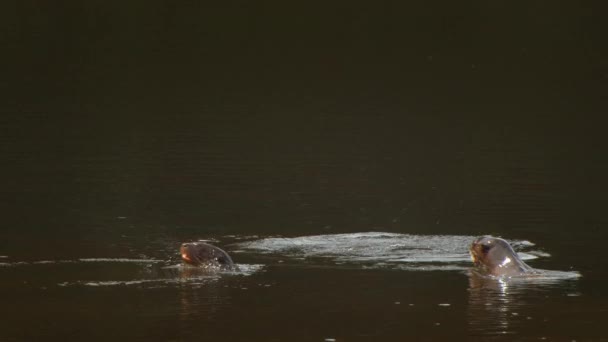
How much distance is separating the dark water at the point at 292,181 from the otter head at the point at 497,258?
0.20 m

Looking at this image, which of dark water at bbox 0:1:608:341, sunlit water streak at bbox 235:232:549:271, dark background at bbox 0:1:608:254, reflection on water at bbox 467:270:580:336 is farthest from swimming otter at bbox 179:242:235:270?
reflection on water at bbox 467:270:580:336

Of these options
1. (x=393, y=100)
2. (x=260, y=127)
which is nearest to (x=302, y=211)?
(x=260, y=127)

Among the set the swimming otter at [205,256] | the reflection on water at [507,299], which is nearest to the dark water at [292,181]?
the reflection on water at [507,299]

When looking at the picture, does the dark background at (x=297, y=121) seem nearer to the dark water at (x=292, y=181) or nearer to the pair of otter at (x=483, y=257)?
the dark water at (x=292, y=181)

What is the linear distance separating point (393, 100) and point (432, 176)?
927cm

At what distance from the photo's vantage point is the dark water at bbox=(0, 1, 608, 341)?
35.4 feet

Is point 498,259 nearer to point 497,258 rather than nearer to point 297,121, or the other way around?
point 497,258

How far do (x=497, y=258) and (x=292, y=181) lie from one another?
5728mm

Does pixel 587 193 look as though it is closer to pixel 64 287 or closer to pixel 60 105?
pixel 64 287

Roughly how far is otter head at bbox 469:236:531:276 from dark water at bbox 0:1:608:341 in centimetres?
20

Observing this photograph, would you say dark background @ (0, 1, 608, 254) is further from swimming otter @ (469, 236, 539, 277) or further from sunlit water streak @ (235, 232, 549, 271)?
swimming otter @ (469, 236, 539, 277)

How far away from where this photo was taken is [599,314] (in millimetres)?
10828

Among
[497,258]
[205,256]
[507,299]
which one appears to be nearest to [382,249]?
[497,258]

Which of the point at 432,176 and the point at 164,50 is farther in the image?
the point at 164,50
